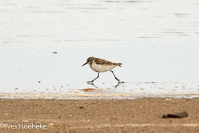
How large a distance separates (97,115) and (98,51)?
28.4ft

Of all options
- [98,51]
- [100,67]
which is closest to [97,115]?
[100,67]

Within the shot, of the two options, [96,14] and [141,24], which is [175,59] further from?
[96,14]

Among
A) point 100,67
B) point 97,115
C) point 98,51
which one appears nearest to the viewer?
point 97,115

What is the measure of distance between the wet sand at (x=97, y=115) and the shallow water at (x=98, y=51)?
1.26 metres

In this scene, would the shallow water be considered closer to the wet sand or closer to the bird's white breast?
the bird's white breast

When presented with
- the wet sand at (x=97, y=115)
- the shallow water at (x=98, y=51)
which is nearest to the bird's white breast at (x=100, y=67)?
the shallow water at (x=98, y=51)

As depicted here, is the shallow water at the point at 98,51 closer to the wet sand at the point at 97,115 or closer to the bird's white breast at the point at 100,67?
the bird's white breast at the point at 100,67

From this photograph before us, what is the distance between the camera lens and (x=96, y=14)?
96.7 ft

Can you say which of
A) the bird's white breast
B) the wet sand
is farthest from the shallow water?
the wet sand

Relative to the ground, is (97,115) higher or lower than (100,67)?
higher

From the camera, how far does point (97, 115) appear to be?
914 cm

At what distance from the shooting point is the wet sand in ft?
26.1

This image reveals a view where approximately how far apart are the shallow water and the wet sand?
1259 millimetres

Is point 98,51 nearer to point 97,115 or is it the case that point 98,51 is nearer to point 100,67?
point 100,67
